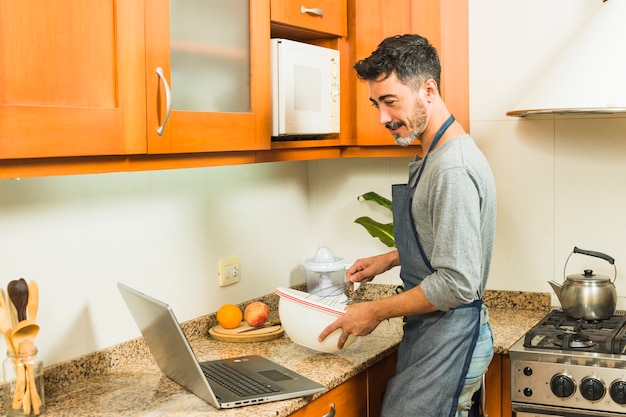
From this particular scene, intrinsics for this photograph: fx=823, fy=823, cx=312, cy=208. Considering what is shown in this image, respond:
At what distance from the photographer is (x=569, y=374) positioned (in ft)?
7.69

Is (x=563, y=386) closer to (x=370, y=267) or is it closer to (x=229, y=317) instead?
(x=370, y=267)

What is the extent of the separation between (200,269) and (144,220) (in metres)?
0.32

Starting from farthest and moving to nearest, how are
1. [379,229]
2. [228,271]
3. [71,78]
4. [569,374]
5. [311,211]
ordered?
[311,211], [379,229], [228,271], [569,374], [71,78]

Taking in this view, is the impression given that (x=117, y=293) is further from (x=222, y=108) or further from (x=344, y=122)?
(x=344, y=122)

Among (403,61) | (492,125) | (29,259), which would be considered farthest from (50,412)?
(492,125)

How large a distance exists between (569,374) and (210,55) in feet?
4.39

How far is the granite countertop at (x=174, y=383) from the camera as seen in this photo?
1918 millimetres

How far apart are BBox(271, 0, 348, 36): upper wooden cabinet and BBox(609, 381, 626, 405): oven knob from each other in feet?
4.56

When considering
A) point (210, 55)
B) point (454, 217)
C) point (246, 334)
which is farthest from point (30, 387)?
point (454, 217)

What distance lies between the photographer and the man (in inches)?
79.5

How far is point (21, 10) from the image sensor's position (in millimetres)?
1537

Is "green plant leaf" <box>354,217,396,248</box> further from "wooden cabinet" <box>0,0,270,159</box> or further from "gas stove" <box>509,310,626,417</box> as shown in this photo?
"wooden cabinet" <box>0,0,270,159</box>

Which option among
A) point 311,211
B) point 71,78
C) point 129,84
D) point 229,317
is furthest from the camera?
point 311,211

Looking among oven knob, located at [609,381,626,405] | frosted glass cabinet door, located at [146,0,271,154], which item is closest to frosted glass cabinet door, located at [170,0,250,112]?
frosted glass cabinet door, located at [146,0,271,154]
